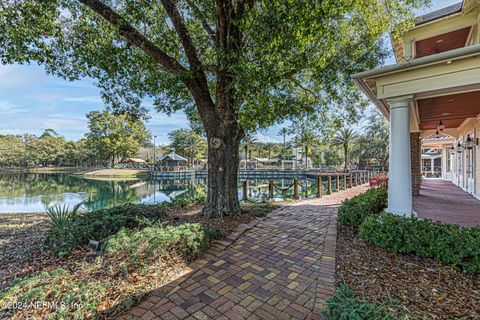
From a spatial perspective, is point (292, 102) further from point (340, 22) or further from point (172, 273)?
point (172, 273)

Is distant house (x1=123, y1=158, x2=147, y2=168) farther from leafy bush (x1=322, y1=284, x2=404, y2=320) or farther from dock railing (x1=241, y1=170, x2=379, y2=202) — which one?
leafy bush (x1=322, y1=284, x2=404, y2=320)

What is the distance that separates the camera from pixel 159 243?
9.99ft

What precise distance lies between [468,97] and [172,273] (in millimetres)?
7113

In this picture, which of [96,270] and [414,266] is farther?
[414,266]

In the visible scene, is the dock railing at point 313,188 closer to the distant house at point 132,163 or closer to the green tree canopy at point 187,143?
the green tree canopy at point 187,143

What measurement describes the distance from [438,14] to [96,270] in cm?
962

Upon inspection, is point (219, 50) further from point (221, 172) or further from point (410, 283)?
point (410, 283)

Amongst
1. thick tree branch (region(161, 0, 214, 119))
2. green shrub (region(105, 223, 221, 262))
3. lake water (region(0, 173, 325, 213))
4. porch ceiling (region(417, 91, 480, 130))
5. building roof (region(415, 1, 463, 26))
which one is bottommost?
lake water (region(0, 173, 325, 213))

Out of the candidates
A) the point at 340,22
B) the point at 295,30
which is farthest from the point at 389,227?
the point at 340,22

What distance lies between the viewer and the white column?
4043 millimetres

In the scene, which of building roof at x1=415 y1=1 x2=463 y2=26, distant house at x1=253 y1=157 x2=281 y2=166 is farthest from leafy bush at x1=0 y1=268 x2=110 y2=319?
distant house at x1=253 y1=157 x2=281 y2=166

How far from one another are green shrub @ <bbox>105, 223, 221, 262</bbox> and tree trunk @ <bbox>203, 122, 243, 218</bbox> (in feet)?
5.49

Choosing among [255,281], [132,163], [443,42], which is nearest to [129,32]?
[255,281]

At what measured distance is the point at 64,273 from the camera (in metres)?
2.60
